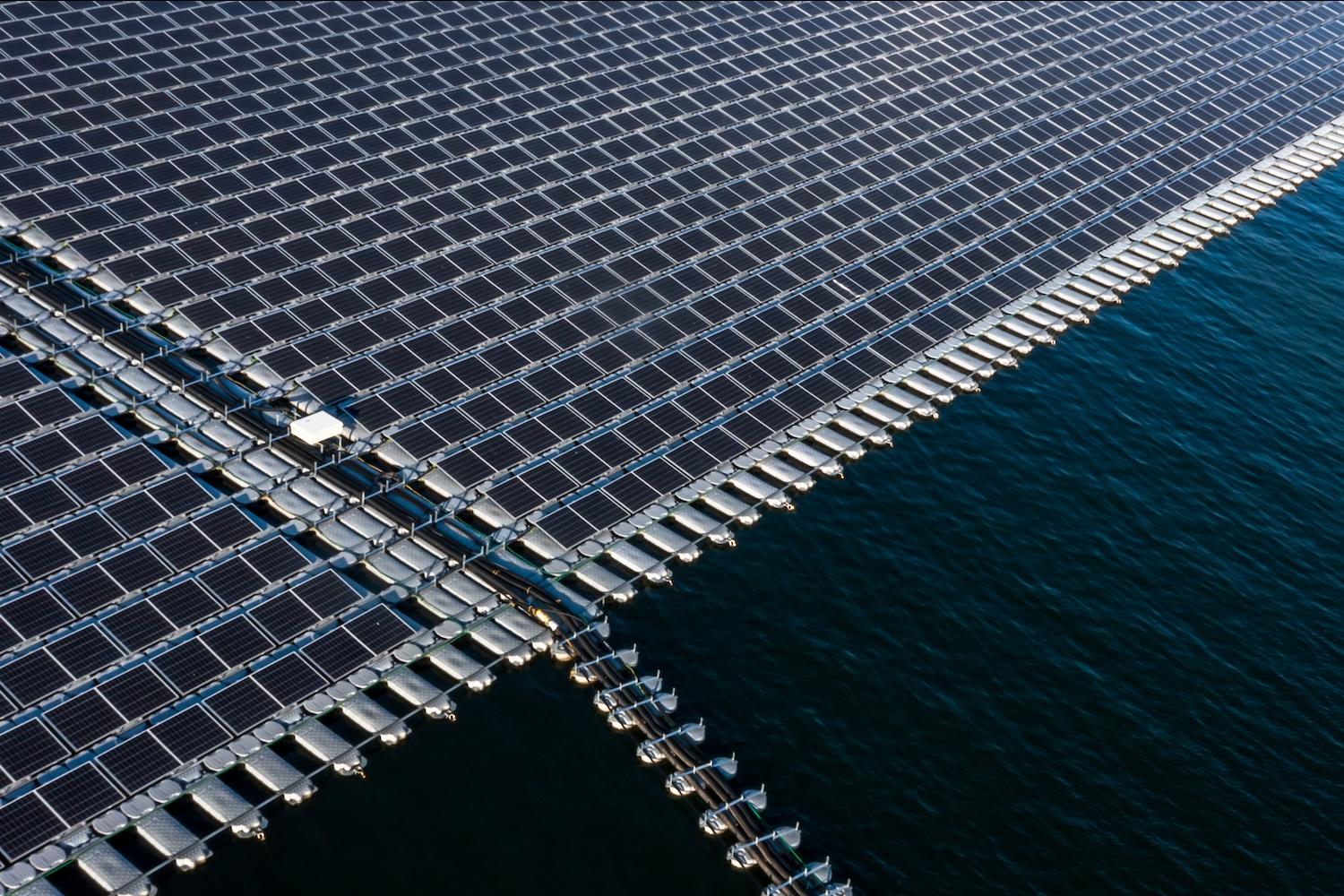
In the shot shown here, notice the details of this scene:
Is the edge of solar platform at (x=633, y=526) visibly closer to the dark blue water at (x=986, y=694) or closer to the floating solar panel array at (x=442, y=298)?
the floating solar panel array at (x=442, y=298)

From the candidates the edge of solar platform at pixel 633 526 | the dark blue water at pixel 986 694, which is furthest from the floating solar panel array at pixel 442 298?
the dark blue water at pixel 986 694

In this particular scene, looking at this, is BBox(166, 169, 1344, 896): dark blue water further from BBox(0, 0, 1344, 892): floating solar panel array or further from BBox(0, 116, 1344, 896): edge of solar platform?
BBox(0, 0, 1344, 892): floating solar panel array

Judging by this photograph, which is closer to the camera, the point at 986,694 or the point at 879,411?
the point at 986,694

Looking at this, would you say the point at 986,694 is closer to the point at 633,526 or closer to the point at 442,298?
the point at 633,526

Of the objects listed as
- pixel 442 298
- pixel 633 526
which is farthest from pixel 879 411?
pixel 442 298

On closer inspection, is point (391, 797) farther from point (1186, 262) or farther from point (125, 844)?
point (1186, 262)

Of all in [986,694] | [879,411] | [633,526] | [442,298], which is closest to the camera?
[986,694]

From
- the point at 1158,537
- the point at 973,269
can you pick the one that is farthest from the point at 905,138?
the point at 1158,537
